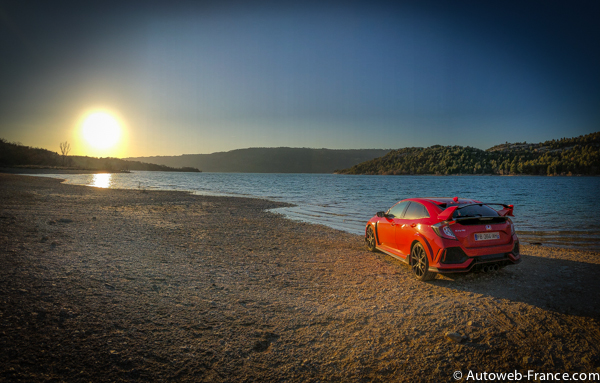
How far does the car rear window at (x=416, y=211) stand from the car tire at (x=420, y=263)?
657mm

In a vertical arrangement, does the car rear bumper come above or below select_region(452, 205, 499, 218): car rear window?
below

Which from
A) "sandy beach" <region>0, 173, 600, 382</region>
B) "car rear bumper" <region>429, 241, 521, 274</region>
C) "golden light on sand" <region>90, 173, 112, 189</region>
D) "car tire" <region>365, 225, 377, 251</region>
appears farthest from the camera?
"golden light on sand" <region>90, 173, 112, 189</region>

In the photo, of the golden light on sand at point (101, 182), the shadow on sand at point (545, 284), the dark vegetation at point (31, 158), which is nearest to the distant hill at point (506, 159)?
the golden light on sand at point (101, 182)

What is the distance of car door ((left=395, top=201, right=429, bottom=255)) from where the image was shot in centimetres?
661

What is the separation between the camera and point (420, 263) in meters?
6.35

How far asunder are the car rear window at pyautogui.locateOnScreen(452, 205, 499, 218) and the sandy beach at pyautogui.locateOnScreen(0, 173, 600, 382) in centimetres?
136

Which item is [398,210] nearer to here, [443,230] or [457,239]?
[443,230]

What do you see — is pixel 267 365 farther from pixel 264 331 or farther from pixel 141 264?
pixel 141 264

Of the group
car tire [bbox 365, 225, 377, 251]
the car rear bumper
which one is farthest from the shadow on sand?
car tire [bbox 365, 225, 377, 251]

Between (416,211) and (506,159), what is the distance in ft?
592

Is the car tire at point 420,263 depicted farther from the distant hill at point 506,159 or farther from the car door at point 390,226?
the distant hill at point 506,159

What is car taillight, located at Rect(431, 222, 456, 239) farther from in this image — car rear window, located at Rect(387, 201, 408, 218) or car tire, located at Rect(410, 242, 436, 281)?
car rear window, located at Rect(387, 201, 408, 218)

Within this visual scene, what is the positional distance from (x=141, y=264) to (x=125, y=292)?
1.85 m

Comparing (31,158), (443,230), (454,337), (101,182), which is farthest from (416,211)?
(31,158)
